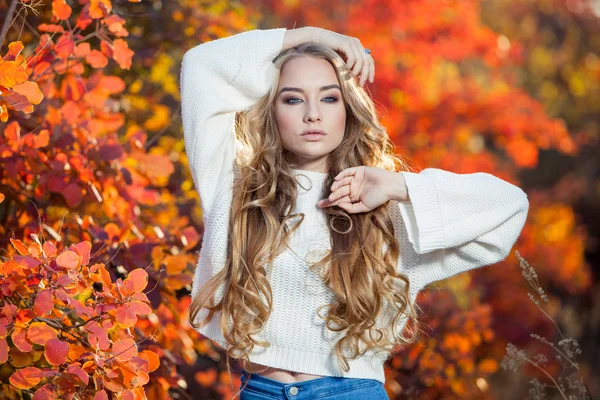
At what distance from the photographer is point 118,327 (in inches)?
89.4

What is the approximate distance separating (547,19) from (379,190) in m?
11.5

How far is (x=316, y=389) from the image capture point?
8.18 ft

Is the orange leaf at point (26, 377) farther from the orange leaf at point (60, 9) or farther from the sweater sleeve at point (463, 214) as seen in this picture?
the orange leaf at point (60, 9)

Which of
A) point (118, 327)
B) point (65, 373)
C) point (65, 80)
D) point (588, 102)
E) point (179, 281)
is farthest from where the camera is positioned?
point (588, 102)

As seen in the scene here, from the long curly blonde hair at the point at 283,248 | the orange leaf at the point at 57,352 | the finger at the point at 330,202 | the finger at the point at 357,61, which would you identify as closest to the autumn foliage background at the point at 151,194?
the orange leaf at the point at 57,352

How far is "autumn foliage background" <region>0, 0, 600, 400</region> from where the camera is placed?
7.12 ft

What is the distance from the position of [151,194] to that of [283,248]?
98 cm

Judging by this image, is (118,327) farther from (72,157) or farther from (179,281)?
(72,157)

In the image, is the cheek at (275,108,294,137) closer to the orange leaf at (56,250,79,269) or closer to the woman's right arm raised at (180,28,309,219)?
the woman's right arm raised at (180,28,309,219)

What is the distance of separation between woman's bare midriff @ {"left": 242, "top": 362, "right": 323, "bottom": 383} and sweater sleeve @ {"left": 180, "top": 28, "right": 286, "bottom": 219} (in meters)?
0.53

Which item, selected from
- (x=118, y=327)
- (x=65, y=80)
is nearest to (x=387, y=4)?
(x=65, y=80)

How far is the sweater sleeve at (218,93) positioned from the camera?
8.61ft

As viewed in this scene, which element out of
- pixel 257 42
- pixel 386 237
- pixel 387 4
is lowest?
pixel 387 4

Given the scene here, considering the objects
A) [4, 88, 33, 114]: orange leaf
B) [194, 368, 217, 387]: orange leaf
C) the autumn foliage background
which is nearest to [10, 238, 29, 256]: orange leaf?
the autumn foliage background
